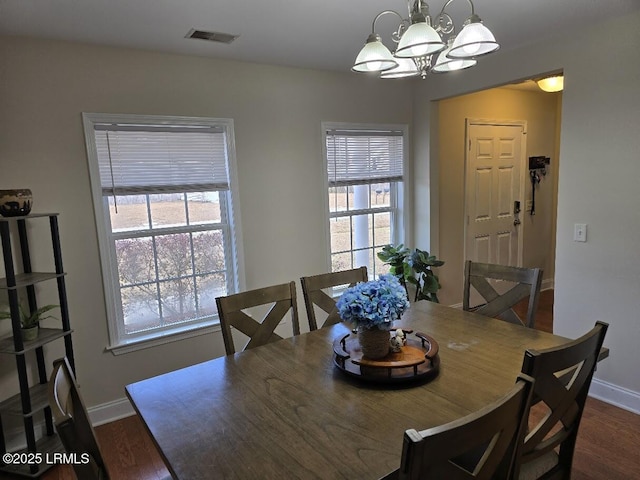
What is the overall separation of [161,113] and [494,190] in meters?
3.50

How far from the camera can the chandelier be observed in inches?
57.6

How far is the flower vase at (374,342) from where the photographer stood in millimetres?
1621

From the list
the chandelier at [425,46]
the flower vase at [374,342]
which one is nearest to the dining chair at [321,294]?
the flower vase at [374,342]

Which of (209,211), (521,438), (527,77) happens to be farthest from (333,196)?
(521,438)

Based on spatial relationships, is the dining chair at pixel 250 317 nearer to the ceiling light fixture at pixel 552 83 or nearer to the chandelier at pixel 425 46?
the chandelier at pixel 425 46

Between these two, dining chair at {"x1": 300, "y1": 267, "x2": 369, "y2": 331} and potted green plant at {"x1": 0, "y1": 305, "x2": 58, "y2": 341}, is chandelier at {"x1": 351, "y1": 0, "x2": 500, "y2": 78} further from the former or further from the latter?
potted green plant at {"x1": 0, "y1": 305, "x2": 58, "y2": 341}

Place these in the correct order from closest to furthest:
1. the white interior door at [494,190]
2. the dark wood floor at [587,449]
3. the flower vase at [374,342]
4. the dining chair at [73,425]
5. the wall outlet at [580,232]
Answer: the dining chair at [73,425]
the flower vase at [374,342]
the dark wood floor at [587,449]
the wall outlet at [580,232]
the white interior door at [494,190]

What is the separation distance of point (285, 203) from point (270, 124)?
2.07 feet

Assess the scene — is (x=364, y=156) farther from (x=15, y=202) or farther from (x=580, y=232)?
(x=15, y=202)

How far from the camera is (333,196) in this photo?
3660 mm

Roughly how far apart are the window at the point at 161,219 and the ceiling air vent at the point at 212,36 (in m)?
0.56

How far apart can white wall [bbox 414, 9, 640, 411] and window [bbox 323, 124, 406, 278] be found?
123cm

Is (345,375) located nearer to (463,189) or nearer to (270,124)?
(270,124)

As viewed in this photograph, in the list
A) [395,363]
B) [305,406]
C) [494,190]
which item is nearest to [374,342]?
[395,363]
